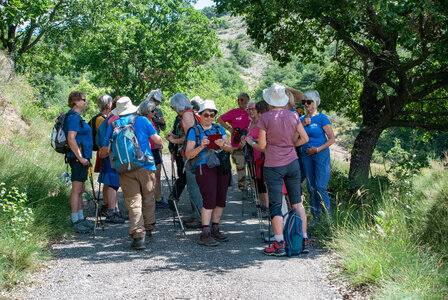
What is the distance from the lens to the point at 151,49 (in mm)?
25719

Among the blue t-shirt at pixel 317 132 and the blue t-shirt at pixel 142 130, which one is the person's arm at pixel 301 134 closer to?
the blue t-shirt at pixel 317 132

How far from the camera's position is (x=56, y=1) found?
60.4ft

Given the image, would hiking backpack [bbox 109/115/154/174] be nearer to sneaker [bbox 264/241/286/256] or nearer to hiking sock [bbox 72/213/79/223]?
hiking sock [bbox 72/213/79/223]

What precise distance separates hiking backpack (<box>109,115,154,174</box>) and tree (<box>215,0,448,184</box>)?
130 inches

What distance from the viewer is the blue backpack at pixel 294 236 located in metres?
5.46

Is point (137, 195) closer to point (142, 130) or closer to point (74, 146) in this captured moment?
point (142, 130)

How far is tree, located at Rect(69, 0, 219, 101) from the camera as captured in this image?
25016 millimetres

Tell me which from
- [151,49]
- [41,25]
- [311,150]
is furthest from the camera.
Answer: [151,49]

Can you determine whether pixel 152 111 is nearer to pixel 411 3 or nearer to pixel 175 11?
pixel 411 3

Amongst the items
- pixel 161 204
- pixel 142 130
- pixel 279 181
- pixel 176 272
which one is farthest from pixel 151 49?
pixel 176 272

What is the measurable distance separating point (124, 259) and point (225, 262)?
1196 mm

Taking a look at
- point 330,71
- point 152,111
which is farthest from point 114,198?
point 330,71

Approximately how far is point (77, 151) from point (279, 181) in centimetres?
292

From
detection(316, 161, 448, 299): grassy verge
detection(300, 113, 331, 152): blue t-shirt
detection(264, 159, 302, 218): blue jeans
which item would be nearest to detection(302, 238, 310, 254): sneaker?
detection(316, 161, 448, 299): grassy verge
